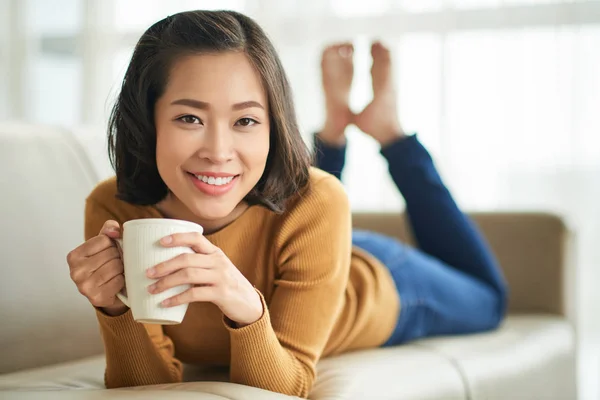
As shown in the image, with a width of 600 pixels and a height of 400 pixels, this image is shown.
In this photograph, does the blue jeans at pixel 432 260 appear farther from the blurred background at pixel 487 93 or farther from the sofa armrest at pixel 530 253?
the blurred background at pixel 487 93

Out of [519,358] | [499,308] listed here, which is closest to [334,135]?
[499,308]

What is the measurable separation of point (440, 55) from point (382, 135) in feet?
3.37

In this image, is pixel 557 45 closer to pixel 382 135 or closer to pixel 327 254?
pixel 382 135

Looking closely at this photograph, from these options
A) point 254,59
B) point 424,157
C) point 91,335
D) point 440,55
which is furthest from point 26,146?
point 440,55

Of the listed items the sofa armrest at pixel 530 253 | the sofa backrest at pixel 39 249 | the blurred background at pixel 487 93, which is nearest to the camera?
the sofa backrest at pixel 39 249

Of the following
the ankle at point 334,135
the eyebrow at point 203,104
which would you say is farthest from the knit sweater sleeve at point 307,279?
the ankle at point 334,135

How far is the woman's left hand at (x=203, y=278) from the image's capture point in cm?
87

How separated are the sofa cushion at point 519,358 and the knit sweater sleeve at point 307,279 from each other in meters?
0.40

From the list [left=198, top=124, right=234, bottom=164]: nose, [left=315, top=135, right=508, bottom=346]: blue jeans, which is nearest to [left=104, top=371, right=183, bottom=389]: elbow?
[left=198, top=124, right=234, bottom=164]: nose

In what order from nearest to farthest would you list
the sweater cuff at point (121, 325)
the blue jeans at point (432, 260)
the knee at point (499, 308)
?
1. the sweater cuff at point (121, 325)
2. the blue jeans at point (432, 260)
3. the knee at point (499, 308)

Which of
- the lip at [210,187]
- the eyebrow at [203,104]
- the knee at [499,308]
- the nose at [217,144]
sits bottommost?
the knee at [499,308]

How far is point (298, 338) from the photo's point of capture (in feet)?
3.82

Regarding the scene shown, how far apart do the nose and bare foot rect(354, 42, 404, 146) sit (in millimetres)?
880

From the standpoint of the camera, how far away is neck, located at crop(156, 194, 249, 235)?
1218mm
